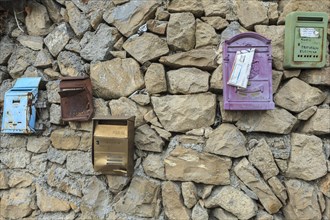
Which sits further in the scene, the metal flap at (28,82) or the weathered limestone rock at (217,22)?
the metal flap at (28,82)

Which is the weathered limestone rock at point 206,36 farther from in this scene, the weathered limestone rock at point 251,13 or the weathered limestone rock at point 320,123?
the weathered limestone rock at point 320,123

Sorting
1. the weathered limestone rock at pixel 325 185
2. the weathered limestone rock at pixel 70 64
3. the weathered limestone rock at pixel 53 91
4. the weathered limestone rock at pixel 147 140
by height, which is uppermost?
the weathered limestone rock at pixel 70 64

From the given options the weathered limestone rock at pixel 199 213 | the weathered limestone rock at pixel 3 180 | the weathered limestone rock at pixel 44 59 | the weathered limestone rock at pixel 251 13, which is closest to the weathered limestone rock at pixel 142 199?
the weathered limestone rock at pixel 199 213

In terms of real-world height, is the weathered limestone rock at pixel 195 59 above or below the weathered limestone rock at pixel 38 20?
below

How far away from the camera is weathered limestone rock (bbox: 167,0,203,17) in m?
1.86

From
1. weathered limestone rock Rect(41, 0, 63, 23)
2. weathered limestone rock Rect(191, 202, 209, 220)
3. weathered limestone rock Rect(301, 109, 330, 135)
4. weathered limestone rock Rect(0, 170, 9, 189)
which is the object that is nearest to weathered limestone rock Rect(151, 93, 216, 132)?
weathered limestone rock Rect(191, 202, 209, 220)

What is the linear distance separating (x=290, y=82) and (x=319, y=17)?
40cm

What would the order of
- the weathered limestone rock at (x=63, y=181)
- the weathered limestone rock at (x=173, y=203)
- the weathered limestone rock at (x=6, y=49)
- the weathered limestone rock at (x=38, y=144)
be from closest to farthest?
the weathered limestone rock at (x=173, y=203), the weathered limestone rock at (x=63, y=181), the weathered limestone rock at (x=38, y=144), the weathered limestone rock at (x=6, y=49)

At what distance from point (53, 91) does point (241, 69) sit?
1.26 meters

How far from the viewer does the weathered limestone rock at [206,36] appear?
72.3 inches

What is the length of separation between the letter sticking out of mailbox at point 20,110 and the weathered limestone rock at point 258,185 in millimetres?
1385

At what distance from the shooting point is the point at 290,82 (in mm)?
1768

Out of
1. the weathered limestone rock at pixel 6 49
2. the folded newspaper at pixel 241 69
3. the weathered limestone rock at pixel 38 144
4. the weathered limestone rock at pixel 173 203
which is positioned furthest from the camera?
the weathered limestone rock at pixel 6 49

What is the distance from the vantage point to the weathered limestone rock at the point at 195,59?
1.82 m
